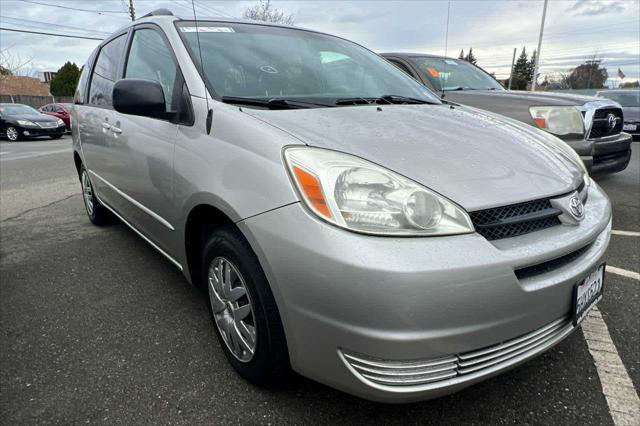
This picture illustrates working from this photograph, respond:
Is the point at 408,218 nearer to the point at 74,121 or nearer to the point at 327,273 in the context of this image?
the point at 327,273

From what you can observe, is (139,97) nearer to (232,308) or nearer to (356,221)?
(232,308)

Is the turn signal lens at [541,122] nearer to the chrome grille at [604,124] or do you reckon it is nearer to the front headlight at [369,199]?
the chrome grille at [604,124]

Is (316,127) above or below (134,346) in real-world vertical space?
above

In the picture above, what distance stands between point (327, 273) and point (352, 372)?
34 centimetres

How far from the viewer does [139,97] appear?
2.03 m

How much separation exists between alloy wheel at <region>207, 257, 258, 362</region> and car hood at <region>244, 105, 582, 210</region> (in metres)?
0.63

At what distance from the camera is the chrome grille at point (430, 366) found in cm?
133

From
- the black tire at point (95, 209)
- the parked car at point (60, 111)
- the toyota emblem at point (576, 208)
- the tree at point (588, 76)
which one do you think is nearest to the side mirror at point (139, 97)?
the toyota emblem at point (576, 208)

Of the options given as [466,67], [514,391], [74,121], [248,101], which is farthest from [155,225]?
[466,67]

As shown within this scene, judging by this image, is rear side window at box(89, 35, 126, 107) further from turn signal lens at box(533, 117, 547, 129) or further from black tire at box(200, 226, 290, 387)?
turn signal lens at box(533, 117, 547, 129)

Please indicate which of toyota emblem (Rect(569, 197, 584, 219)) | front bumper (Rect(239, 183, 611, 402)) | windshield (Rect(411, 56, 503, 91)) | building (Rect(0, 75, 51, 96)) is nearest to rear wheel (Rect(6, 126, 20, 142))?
windshield (Rect(411, 56, 503, 91))

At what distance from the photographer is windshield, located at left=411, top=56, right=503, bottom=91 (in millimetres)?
5047

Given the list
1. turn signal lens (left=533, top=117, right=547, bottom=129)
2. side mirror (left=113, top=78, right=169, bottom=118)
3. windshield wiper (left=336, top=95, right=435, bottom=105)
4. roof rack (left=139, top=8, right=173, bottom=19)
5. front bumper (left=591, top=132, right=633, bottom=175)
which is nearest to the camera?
side mirror (left=113, top=78, right=169, bottom=118)

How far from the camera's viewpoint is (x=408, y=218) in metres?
1.38
